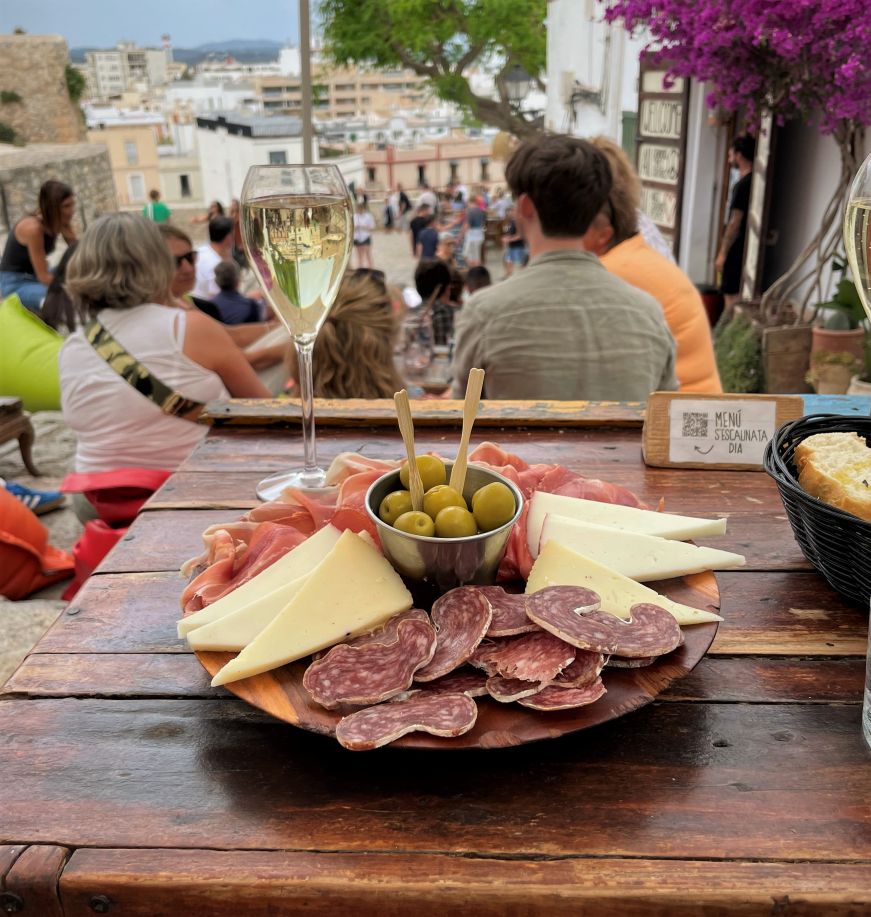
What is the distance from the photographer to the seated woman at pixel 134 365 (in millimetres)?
2348

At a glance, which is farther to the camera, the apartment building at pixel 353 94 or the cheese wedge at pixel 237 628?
the apartment building at pixel 353 94

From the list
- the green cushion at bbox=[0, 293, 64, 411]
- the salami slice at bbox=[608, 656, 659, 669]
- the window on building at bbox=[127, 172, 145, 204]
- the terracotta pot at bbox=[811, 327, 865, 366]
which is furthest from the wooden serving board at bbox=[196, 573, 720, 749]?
the window on building at bbox=[127, 172, 145, 204]

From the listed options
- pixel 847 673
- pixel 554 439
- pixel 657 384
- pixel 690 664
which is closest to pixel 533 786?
pixel 690 664

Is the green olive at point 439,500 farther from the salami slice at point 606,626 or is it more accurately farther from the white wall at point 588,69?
the white wall at point 588,69

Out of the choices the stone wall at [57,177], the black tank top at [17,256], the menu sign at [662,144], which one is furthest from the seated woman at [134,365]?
the stone wall at [57,177]

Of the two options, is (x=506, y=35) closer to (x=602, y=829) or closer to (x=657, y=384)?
(x=657, y=384)

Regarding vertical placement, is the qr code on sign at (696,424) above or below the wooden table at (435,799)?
above

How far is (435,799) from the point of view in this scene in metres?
0.67

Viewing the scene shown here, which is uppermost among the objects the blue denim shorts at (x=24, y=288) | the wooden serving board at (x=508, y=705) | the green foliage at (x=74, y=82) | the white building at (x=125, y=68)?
the white building at (x=125, y=68)

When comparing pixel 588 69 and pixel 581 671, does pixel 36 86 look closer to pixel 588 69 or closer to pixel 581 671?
pixel 588 69

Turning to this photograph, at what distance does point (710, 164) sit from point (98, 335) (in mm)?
6467

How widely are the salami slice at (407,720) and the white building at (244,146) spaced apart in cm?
2549

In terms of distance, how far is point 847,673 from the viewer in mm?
815

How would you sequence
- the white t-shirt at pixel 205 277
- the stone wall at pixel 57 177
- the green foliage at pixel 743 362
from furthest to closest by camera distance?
1. the stone wall at pixel 57 177
2. the white t-shirt at pixel 205 277
3. the green foliage at pixel 743 362
